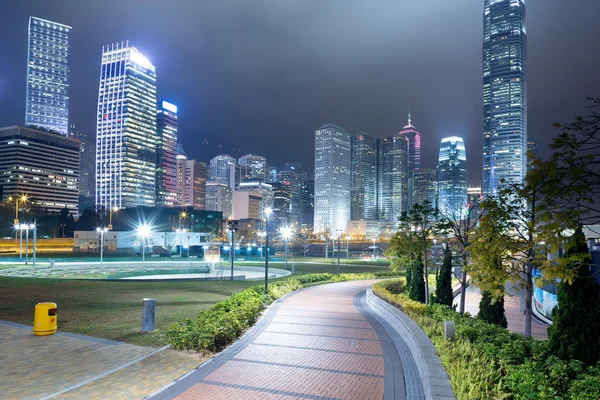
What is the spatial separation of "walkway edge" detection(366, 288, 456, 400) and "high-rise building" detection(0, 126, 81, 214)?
176m

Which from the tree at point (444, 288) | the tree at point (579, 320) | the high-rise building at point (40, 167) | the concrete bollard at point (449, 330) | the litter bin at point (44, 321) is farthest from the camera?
the high-rise building at point (40, 167)

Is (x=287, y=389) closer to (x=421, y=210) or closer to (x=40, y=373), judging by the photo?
(x=40, y=373)

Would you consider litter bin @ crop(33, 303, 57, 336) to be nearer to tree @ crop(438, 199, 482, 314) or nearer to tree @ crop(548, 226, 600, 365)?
tree @ crop(438, 199, 482, 314)

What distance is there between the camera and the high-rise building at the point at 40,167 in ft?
558

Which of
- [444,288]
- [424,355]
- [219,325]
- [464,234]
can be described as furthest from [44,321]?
[464,234]

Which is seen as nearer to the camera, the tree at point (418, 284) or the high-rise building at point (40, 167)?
the tree at point (418, 284)

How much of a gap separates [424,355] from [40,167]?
20079 cm

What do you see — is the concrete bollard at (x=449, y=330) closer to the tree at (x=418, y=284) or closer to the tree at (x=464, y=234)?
the tree at (x=464, y=234)

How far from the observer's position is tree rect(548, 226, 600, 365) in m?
8.40

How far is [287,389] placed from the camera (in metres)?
8.88

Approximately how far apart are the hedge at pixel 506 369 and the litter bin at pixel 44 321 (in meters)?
11.3

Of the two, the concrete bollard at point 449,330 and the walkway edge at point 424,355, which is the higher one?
the concrete bollard at point 449,330

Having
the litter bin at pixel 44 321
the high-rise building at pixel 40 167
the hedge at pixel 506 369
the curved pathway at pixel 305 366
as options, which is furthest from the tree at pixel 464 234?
the high-rise building at pixel 40 167

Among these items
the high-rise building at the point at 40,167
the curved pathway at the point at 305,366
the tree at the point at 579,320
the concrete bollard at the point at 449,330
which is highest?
the high-rise building at the point at 40,167
